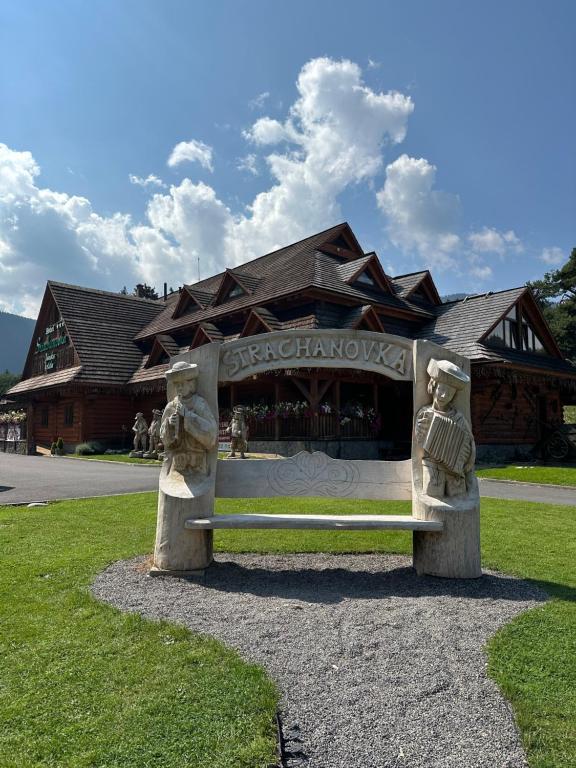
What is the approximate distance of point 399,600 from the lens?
179 inches

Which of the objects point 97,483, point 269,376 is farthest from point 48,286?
point 97,483

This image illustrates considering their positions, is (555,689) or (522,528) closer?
(555,689)

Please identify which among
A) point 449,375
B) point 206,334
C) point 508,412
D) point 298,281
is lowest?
point 449,375

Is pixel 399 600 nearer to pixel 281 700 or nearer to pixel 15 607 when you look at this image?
pixel 281 700

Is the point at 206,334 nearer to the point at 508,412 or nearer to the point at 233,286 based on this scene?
the point at 233,286

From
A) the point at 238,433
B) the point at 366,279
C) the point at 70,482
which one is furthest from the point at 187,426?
the point at 366,279

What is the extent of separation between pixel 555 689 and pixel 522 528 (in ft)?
16.7

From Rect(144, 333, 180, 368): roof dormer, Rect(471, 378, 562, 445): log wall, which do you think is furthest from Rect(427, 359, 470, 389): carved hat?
Rect(144, 333, 180, 368): roof dormer

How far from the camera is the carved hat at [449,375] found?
5.10 m

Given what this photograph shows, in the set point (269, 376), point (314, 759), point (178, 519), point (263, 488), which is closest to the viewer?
point (314, 759)

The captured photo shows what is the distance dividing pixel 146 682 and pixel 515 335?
22770mm

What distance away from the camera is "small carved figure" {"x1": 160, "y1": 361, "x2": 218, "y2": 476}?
→ 5379 millimetres

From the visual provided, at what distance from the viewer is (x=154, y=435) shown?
1955cm

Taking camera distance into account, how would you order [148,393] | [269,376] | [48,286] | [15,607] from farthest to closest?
[48,286], [148,393], [269,376], [15,607]
